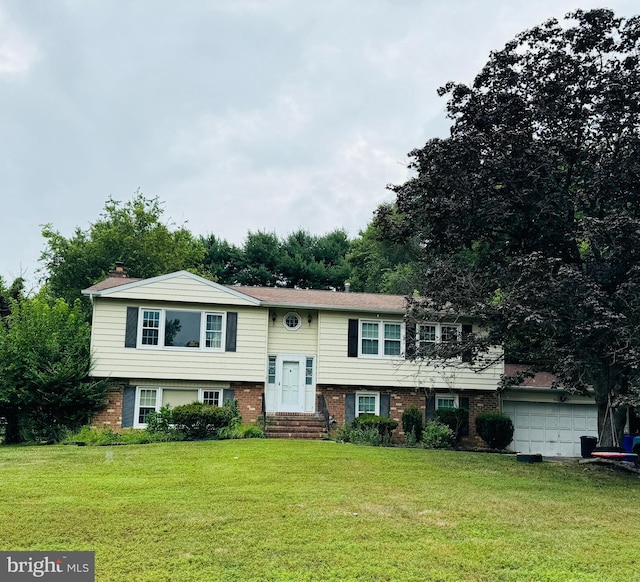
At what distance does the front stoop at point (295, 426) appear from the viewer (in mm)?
18438

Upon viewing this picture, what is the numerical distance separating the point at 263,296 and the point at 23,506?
42.8 ft

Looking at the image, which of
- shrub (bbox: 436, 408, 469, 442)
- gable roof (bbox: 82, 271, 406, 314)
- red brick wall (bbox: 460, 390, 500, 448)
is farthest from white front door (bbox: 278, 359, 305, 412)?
red brick wall (bbox: 460, 390, 500, 448)

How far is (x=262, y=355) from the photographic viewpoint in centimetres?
2009

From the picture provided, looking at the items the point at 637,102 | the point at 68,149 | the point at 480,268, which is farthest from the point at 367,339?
the point at 68,149

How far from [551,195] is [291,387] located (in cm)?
1047

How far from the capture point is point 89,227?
35500 millimetres

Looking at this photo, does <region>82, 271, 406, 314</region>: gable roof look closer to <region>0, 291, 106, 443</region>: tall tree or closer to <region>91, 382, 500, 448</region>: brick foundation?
<region>0, 291, 106, 443</region>: tall tree

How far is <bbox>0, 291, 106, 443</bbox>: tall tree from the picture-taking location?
18.1 meters

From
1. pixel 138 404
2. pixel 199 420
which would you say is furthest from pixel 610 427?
pixel 138 404

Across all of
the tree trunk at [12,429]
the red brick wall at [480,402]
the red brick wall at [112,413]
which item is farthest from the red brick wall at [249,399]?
the red brick wall at [480,402]

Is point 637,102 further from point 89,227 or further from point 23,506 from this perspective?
point 89,227

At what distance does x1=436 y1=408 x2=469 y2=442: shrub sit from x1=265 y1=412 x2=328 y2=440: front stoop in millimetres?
3849

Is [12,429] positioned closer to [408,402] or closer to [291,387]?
[291,387]

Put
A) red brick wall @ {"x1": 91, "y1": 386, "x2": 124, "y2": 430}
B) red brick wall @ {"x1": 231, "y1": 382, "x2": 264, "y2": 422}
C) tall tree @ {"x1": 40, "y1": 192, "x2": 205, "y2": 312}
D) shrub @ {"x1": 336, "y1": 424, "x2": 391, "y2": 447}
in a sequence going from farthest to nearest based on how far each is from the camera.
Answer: tall tree @ {"x1": 40, "y1": 192, "x2": 205, "y2": 312}
red brick wall @ {"x1": 231, "y1": 382, "x2": 264, "y2": 422}
red brick wall @ {"x1": 91, "y1": 386, "x2": 124, "y2": 430}
shrub @ {"x1": 336, "y1": 424, "x2": 391, "y2": 447}
